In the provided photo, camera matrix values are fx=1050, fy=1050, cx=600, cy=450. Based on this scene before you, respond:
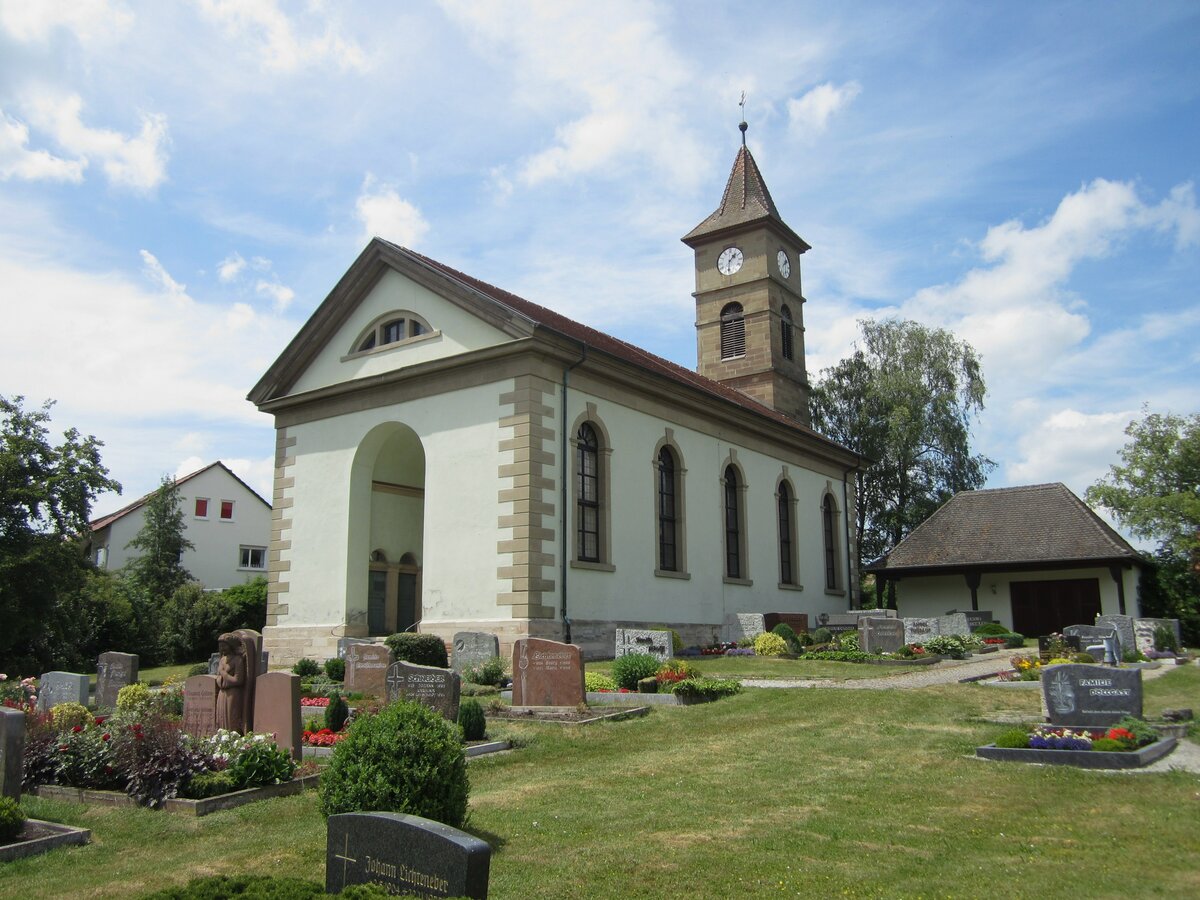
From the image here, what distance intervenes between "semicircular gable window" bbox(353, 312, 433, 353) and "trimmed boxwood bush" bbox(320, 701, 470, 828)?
60.0 ft

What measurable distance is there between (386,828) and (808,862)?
3.41 m

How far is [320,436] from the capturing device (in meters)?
27.7

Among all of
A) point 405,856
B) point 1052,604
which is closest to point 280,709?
point 405,856

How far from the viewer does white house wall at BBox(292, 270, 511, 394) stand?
24969 mm

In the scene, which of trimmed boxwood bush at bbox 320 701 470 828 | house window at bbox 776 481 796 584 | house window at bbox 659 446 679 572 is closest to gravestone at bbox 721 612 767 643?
house window at bbox 659 446 679 572

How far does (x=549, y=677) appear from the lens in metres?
16.5

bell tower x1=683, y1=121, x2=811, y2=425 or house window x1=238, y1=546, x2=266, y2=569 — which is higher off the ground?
bell tower x1=683, y1=121, x2=811, y2=425

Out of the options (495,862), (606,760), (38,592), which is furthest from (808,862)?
(38,592)

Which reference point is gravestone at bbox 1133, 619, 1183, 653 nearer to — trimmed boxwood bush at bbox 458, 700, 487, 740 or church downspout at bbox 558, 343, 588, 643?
church downspout at bbox 558, 343, 588, 643

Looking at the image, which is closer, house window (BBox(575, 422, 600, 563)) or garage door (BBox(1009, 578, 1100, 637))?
house window (BBox(575, 422, 600, 563))

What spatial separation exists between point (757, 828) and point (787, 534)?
87.5 feet

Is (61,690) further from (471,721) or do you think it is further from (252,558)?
(252,558)

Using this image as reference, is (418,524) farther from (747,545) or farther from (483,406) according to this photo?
(747,545)

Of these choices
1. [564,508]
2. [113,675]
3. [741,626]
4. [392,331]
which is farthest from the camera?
[741,626]
